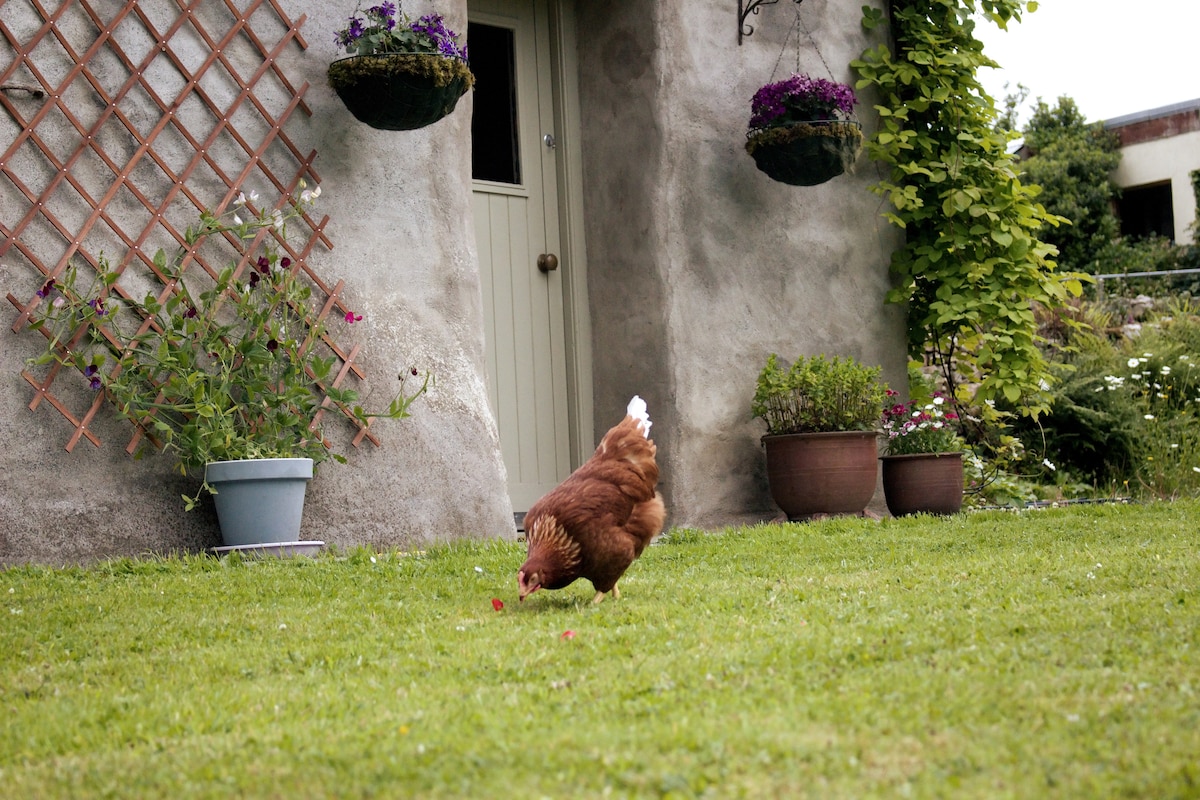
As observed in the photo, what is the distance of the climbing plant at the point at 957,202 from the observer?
6977mm

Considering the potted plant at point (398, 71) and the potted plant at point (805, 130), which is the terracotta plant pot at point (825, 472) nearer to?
the potted plant at point (805, 130)

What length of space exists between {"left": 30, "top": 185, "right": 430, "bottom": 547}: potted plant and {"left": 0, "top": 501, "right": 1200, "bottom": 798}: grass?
0.45 m

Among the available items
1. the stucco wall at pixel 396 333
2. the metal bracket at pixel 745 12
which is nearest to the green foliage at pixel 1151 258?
the metal bracket at pixel 745 12

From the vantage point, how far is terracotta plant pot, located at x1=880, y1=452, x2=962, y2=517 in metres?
6.39

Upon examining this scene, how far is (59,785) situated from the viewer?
1.94 metres

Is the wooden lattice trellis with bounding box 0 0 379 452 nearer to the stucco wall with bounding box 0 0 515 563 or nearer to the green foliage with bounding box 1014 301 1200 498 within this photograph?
the stucco wall with bounding box 0 0 515 563

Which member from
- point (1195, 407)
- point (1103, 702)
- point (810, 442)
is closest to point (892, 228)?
point (810, 442)

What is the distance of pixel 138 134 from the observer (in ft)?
15.7

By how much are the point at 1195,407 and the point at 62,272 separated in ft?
24.9

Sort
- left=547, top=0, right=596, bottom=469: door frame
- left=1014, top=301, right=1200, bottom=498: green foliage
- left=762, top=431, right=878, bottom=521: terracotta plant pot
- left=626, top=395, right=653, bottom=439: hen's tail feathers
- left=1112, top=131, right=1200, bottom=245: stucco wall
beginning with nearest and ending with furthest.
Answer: left=626, top=395, right=653, bottom=439: hen's tail feathers
left=762, top=431, right=878, bottom=521: terracotta plant pot
left=547, top=0, right=596, bottom=469: door frame
left=1014, top=301, right=1200, bottom=498: green foliage
left=1112, top=131, right=1200, bottom=245: stucco wall

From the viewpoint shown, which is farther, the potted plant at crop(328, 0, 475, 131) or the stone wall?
the potted plant at crop(328, 0, 475, 131)

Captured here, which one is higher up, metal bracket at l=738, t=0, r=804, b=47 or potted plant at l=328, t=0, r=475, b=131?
metal bracket at l=738, t=0, r=804, b=47

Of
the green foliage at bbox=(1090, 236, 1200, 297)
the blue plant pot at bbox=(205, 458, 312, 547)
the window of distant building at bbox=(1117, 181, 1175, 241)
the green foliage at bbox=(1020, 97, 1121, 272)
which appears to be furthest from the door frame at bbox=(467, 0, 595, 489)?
the window of distant building at bbox=(1117, 181, 1175, 241)

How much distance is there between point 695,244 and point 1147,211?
1613 cm
